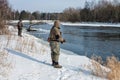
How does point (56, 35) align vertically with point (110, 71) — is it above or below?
above

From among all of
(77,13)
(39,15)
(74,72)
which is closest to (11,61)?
(74,72)

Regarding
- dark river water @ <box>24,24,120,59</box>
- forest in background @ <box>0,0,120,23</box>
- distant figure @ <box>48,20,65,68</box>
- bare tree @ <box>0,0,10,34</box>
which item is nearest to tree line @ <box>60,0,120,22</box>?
forest in background @ <box>0,0,120,23</box>

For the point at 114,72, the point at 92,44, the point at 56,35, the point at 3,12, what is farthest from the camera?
the point at 92,44

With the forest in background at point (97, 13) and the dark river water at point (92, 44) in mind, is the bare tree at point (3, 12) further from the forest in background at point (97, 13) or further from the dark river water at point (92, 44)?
the forest in background at point (97, 13)

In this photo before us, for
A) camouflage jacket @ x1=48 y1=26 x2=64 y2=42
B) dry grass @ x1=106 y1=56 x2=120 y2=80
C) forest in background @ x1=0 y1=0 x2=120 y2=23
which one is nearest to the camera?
dry grass @ x1=106 y1=56 x2=120 y2=80

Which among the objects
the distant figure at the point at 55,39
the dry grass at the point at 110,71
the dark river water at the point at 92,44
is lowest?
the dark river water at the point at 92,44

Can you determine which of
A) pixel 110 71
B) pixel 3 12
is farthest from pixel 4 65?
pixel 3 12

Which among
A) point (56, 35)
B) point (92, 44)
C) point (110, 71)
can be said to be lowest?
point (92, 44)

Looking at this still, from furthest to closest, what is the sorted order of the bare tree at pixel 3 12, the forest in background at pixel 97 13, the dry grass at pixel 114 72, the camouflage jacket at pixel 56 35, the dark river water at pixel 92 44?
the forest in background at pixel 97 13, the dark river water at pixel 92 44, the bare tree at pixel 3 12, the camouflage jacket at pixel 56 35, the dry grass at pixel 114 72

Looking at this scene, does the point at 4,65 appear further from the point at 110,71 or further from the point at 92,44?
the point at 92,44

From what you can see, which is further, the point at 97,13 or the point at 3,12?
the point at 97,13

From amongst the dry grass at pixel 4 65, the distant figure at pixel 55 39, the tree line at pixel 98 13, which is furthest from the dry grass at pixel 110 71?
the tree line at pixel 98 13

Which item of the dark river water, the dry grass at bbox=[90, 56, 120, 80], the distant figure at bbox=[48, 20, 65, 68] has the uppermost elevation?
the distant figure at bbox=[48, 20, 65, 68]

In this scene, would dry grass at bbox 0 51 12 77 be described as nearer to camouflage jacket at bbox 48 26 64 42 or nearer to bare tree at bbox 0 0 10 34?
camouflage jacket at bbox 48 26 64 42
